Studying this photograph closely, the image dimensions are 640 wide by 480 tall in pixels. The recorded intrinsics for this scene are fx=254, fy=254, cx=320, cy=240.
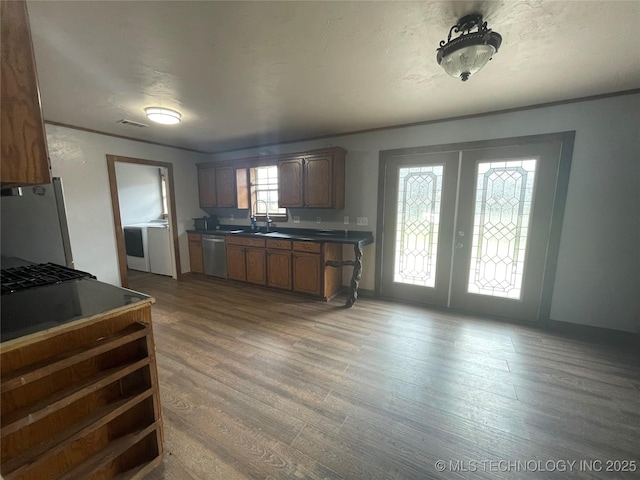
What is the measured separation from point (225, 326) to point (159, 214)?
4.78 metres

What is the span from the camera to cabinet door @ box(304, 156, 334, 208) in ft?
12.0

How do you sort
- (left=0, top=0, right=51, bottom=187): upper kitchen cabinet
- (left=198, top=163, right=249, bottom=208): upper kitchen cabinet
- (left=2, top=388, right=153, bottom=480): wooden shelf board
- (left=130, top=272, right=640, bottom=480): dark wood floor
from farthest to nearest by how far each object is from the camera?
(left=198, top=163, right=249, bottom=208): upper kitchen cabinet
(left=130, top=272, right=640, bottom=480): dark wood floor
(left=2, top=388, right=153, bottom=480): wooden shelf board
(left=0, top=0, right=51, bottom=187): upper kitchen cabinet

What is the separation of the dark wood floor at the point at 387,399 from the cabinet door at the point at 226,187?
2.40 metres

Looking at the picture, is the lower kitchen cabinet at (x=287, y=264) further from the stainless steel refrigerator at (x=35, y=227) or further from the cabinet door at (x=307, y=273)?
the stainless steel refrigerator at (x=35, y=227)

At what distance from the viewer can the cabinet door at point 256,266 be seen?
4086mm

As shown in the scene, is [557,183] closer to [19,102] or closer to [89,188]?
[19,102]

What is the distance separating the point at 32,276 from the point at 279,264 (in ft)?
8.54

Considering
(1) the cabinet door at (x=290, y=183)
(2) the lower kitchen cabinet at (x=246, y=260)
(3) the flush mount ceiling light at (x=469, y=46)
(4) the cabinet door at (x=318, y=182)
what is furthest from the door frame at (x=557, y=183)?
(2) the lower kitchen cabinet at (x=246, y=260)

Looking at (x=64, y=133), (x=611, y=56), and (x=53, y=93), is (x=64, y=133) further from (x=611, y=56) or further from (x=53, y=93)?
(x=611, y=56)

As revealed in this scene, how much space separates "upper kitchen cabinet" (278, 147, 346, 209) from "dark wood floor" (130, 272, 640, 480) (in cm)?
176

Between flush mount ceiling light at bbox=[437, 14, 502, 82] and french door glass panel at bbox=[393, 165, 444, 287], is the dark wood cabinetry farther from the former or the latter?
flush mount ceiling light at bbox=[437, 14, 502, 82]

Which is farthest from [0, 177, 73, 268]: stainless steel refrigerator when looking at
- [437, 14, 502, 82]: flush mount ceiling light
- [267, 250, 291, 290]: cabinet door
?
[437, 14, 502, 82]: flush mount ceiling light

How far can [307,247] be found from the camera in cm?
365

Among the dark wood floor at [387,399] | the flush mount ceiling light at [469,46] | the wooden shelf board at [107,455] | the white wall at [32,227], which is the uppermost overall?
the flush mount ceiling light at [469,46]
